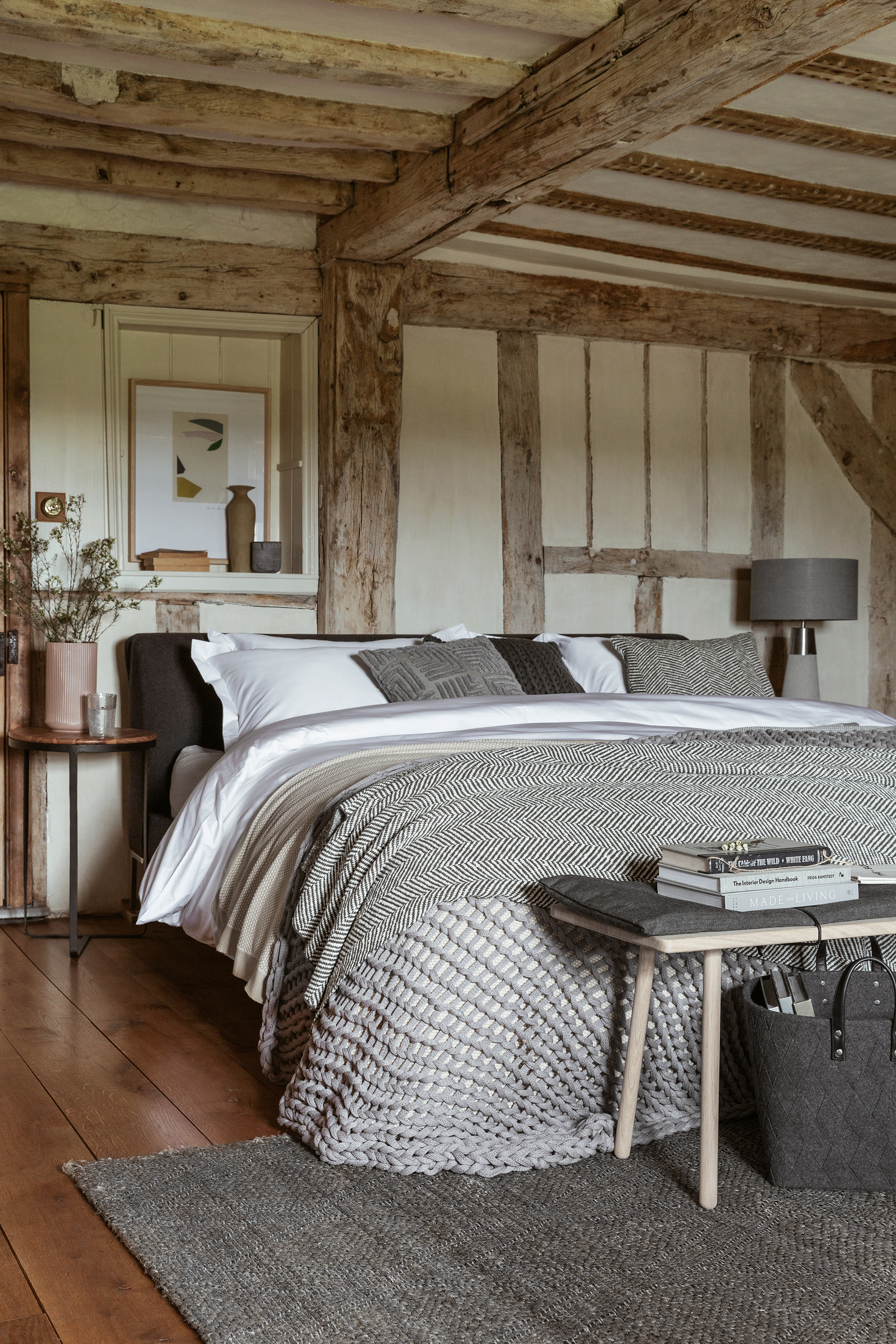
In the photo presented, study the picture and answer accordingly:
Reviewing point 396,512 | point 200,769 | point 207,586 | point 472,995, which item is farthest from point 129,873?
point 472,995

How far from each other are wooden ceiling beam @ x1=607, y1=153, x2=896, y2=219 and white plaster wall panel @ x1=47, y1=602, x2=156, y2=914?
92.0 inches

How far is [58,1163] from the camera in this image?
7.54 ft

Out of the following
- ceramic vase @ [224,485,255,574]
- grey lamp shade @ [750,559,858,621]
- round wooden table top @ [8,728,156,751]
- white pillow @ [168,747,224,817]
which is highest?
ceramic vase @ [224,485,255,574]

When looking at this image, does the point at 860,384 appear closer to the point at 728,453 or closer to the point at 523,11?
the point at 728,453

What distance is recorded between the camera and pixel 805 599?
5266mm

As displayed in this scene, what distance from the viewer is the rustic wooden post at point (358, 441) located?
15.7ft

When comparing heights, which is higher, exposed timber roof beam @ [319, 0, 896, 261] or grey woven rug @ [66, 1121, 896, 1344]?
exposed timber roof beam @ [319, 0, 896, 261]

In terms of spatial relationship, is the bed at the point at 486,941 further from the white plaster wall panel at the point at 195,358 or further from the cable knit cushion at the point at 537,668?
the white plaster wall panel at the point at 195,358

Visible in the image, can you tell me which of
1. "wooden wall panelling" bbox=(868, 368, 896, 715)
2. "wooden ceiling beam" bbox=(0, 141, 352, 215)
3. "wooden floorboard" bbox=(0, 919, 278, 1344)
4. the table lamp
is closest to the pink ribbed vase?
"wooden floorboard" bbox=(0, 919, 278, 1344)

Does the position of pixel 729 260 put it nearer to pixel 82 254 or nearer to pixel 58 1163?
pixel 82 254

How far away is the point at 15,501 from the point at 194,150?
1368 mm

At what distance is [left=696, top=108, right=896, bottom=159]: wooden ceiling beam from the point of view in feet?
12.8

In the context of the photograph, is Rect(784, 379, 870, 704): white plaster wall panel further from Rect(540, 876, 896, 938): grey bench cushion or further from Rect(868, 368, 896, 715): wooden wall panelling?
Rect(540, 876, 896, 938): grey bench cushion

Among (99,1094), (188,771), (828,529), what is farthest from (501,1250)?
(828,529)
